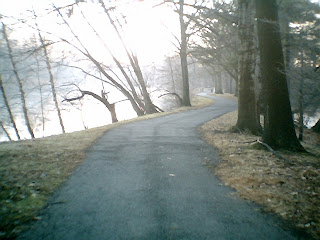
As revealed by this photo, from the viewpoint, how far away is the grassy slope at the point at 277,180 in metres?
3.42

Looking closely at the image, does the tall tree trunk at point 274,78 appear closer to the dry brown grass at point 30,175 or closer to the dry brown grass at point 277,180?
the dry brown grass at point 277,180

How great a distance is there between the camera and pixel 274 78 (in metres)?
6.07

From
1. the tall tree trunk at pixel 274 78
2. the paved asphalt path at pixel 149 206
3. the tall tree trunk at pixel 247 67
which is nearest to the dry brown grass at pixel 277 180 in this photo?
the paved asphalt path at pixel 149 206

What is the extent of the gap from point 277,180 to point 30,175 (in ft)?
18.0

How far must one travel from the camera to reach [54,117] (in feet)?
124

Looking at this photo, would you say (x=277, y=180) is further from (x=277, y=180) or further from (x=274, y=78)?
(x=274, y=78)

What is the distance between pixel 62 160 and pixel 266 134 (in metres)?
6.16

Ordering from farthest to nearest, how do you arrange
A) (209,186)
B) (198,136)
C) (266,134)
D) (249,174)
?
(198,136) < (266,134) < (249,174) < (209,186)

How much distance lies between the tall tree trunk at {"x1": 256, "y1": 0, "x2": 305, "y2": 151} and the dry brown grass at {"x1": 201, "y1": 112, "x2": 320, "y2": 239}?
592 millimetres

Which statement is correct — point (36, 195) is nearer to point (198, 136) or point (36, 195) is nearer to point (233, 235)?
point (233, 235)

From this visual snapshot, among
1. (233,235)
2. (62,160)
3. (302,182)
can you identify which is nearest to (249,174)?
(302,182)

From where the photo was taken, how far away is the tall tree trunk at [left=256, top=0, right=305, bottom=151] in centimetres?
599

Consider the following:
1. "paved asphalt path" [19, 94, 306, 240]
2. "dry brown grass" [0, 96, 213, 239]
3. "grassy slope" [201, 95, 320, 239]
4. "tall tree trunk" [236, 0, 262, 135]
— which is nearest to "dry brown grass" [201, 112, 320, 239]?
"grassy slope" [201, 95, 320, 239]

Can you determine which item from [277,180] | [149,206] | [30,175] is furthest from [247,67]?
[30,175]
